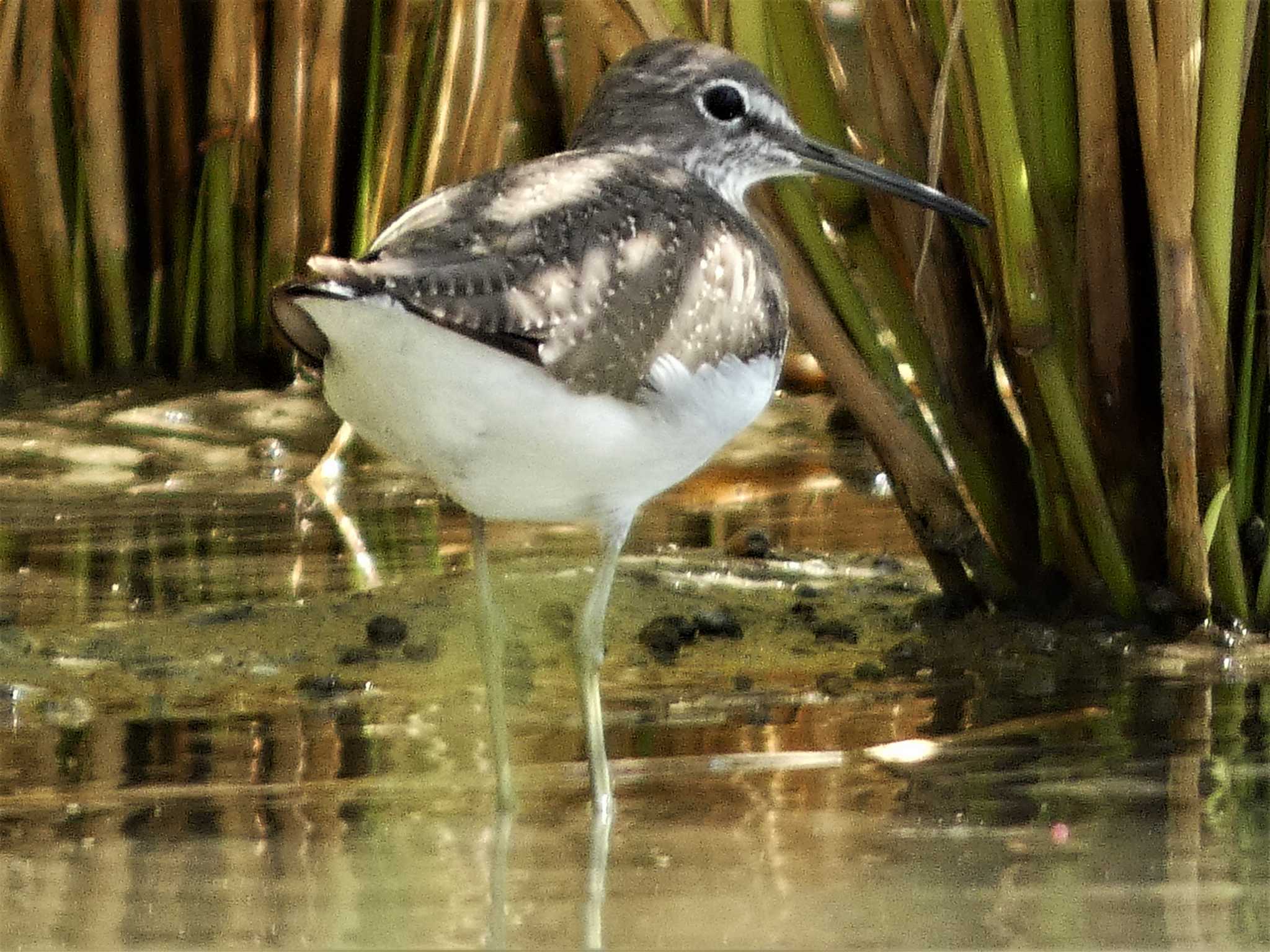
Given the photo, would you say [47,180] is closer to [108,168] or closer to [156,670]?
[108,168]

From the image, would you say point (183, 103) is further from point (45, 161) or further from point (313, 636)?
point (313, 636)

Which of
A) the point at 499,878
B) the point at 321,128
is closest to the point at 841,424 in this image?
the point at 321,128

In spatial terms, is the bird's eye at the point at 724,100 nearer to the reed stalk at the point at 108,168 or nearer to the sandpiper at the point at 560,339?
the sandpiper at the point at 560,339

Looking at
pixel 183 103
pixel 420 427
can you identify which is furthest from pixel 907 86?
pixel 183 103

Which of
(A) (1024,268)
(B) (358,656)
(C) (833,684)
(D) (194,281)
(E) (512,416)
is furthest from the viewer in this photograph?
(D) (194,281)

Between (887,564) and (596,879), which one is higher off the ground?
(887,564)

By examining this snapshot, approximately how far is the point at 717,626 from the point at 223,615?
3.64 ft

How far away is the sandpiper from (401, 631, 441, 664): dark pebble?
56 cm

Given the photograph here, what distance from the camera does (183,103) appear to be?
686 centimetres

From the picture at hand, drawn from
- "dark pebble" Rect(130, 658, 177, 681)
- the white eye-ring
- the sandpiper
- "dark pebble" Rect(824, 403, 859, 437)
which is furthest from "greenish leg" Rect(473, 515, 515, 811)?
"dark pebble" Rect(824, 403, 859, 437)

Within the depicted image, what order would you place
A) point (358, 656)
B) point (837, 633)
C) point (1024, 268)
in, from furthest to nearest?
1. point (837, 633)
2. point (358, 656)
3. point (1024, 268)

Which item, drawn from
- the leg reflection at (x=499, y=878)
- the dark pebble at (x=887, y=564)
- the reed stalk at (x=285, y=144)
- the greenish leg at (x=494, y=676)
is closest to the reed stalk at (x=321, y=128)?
the reed stalk at (x=285, y=144)

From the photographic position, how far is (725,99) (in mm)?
4395

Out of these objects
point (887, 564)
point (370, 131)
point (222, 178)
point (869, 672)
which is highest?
point (370, 131)
